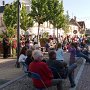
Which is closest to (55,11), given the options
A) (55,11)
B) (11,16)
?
(55,11)

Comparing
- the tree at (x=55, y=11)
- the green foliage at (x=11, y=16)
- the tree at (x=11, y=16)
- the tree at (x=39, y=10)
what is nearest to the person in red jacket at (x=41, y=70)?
the tree at (x=39, y=10)

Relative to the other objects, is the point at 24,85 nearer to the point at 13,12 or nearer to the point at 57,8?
the point at 57,8

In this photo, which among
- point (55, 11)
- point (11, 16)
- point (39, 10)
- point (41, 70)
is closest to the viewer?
point (41, 70)

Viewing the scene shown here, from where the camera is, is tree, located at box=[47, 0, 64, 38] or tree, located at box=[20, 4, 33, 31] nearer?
tree, located at box=[47, 0, 64, 38]

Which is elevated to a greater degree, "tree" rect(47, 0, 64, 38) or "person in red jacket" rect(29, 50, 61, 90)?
"tree" rect(47, 0, 64, 38)

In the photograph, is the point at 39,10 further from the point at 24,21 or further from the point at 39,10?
the point at 24,21

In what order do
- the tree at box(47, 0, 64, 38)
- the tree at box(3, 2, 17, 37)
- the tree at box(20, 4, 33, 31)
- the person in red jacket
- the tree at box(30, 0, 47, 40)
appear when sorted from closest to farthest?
1. the person in red jacket
2. the tree at box(30, 0, 47, 40)
3. the tree at box(47, 0, 64, 38)
4. the tree at box(20, 4, 33, 31)
5. the tree at box(3, 2, 17, 37)

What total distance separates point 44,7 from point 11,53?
1854cm

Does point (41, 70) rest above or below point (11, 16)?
below

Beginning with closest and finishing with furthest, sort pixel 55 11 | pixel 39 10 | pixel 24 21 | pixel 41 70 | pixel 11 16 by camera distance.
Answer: pixel 41 70 → pixel 39 10 → pixel 55 11 → pixel 24 21 → pixel 11 16

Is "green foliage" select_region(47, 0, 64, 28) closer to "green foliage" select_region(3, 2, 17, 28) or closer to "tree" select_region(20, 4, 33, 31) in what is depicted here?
"tree" select_region(20, 4, 33, 31)

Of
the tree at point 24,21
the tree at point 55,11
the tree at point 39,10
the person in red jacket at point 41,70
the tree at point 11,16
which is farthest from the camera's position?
the tree at point 11,16

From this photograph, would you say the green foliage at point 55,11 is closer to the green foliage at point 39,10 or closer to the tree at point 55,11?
the tree at point 55,11

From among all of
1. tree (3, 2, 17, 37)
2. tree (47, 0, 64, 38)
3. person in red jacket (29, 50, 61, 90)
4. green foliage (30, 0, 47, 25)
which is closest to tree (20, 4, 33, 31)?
tree (3, 2, 17, 37)
